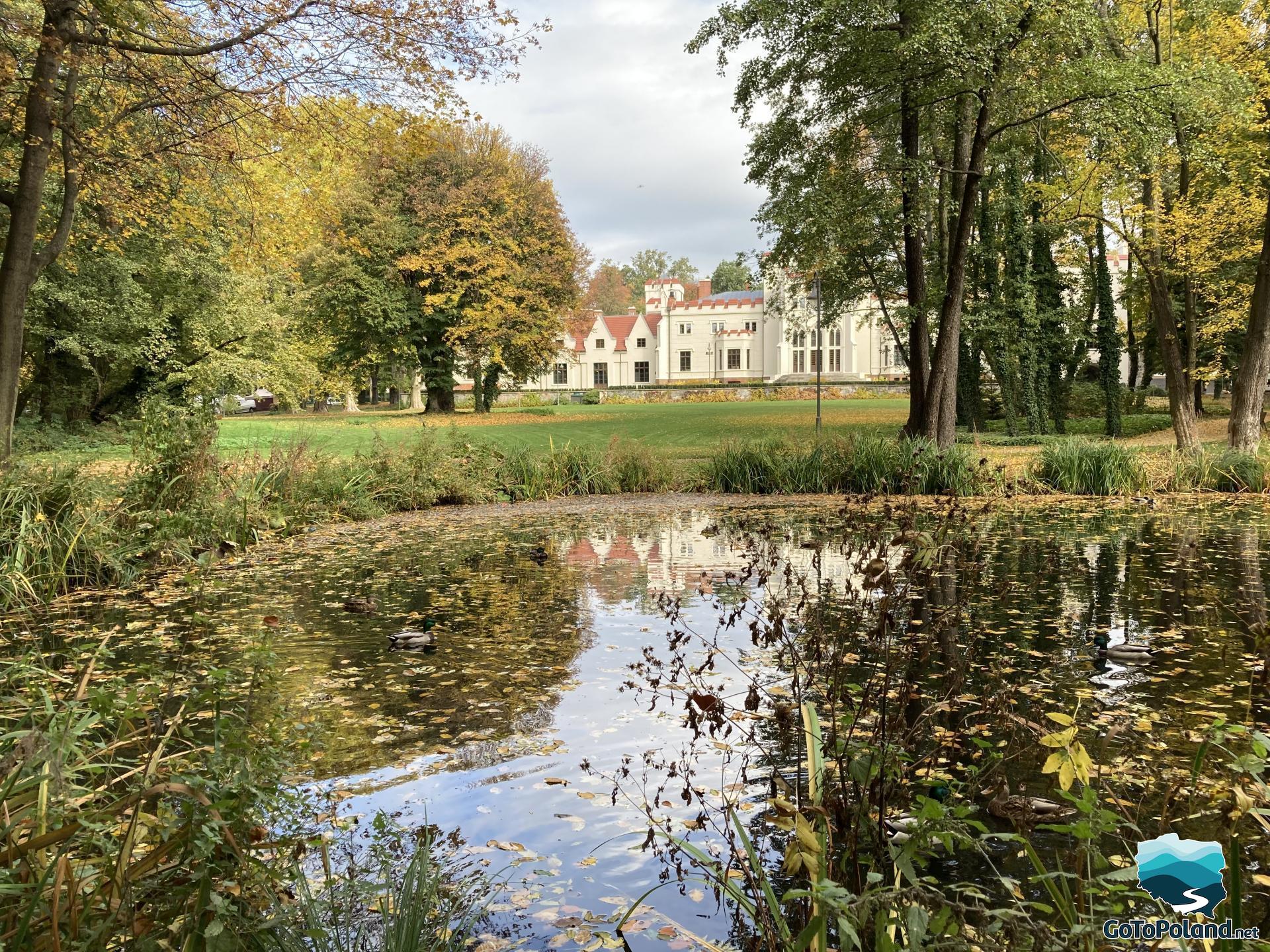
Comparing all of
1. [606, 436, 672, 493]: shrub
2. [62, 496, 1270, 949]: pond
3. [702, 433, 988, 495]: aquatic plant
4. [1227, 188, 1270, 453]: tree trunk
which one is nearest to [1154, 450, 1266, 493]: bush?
[1227, 188, 1270, 453]: tree trunk

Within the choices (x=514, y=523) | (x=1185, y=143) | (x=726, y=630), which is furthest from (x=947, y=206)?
(x=726, y=630)

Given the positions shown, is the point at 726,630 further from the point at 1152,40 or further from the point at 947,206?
the point at 1152,40

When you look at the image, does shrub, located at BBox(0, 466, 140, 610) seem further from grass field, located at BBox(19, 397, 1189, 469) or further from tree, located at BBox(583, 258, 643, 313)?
tree, located at BBox(583, 258, 643, 313)

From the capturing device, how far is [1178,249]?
690 inches

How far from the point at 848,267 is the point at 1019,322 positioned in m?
5.29

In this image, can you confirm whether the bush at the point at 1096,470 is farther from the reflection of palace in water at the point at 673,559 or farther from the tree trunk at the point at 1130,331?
the tree trunk at the point at 1130,331

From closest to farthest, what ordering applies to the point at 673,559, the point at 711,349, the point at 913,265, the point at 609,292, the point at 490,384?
the point at 673,559 < the point at 913,265 < the point at 490,384 < the point at 711,349 < the point at 609,292

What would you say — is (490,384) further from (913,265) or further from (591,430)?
(913,265)

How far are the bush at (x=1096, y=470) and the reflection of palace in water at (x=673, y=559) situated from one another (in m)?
→ 5.66

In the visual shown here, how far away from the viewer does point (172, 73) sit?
33.4ft

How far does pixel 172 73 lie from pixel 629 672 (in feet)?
31.6

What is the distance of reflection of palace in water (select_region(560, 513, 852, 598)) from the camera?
7.36 meters

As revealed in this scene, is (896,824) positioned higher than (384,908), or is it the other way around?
(384,908)

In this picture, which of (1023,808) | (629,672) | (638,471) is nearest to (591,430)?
(638,471)
